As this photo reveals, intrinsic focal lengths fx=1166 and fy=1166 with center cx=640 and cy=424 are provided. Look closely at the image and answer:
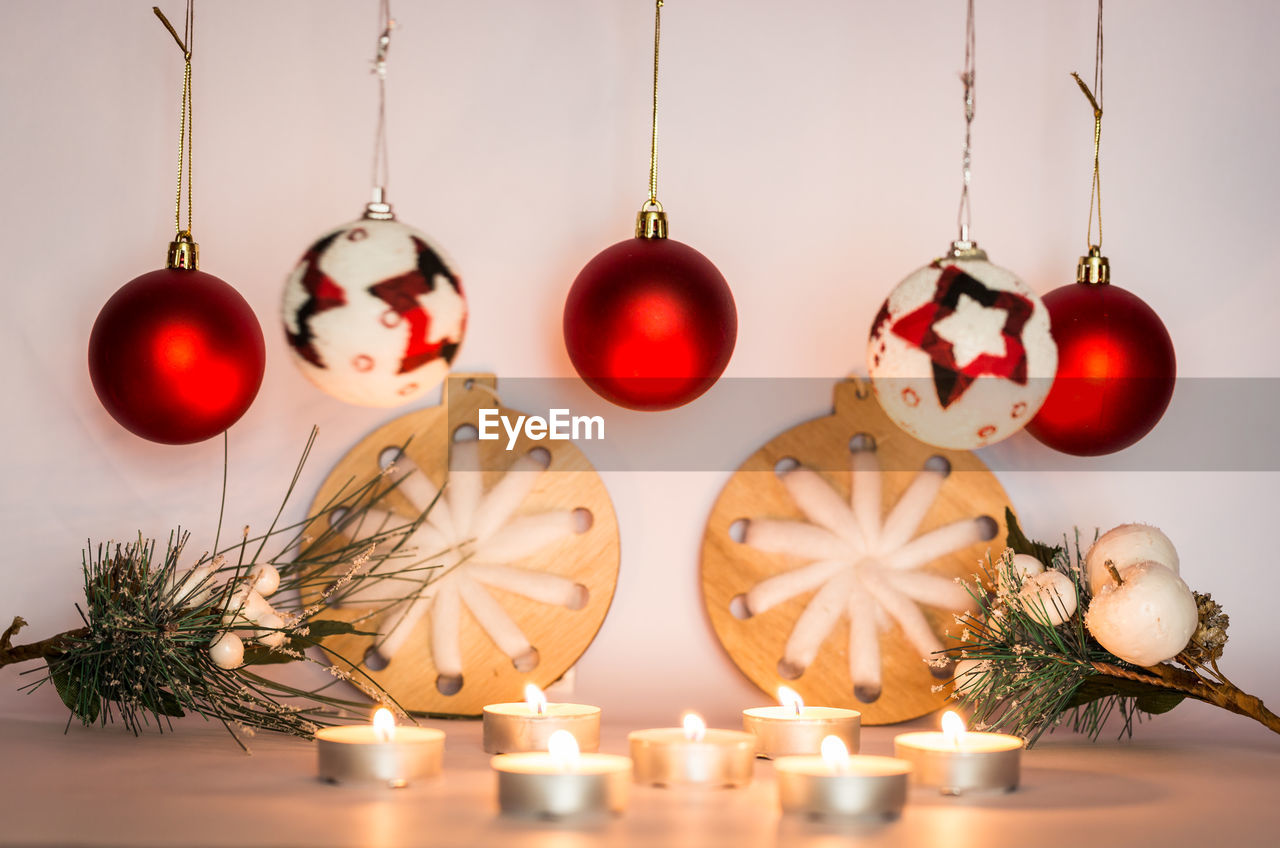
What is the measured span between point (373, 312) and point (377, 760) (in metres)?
0.30

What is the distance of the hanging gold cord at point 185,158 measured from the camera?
0.99 metres

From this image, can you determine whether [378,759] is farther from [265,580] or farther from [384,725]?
[265,580]

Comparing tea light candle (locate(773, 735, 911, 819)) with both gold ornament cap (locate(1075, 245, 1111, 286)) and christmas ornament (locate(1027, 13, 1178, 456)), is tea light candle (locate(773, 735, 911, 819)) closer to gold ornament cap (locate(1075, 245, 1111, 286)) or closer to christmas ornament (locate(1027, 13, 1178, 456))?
christmas ornament (locate(1027, 13, 1178, 456))

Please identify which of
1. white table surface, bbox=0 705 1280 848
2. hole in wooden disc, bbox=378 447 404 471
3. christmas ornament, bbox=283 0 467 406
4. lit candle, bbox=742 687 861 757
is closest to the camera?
white table surface, bbox=0 705 1280 848

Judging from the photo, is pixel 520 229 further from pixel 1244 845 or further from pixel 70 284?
pixel 1244 845

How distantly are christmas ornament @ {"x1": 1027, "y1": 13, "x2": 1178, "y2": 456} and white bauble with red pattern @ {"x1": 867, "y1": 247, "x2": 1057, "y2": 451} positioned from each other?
12 cm

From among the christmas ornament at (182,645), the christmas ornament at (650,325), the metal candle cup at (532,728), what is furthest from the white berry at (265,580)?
the christmas ornament at (650,325)

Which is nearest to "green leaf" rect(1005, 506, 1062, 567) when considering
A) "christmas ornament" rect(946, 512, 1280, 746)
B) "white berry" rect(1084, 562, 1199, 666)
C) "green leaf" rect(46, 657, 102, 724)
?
"christmas ornament" rect(946, 512, 1280, 746)

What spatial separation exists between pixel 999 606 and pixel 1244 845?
29cm

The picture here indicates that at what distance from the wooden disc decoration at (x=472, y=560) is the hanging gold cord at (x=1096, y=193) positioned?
479mm

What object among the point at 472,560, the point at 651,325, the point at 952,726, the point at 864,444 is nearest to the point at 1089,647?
the point at 952,726

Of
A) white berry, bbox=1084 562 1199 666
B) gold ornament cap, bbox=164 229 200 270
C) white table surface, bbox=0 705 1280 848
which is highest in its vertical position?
gold ornament cap, bbox=164 229 200 270

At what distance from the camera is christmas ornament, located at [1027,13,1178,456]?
0.95m

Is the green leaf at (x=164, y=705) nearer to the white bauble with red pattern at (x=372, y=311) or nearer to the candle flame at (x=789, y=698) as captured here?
the white bauble with red pattern at (x=372, y=311)
